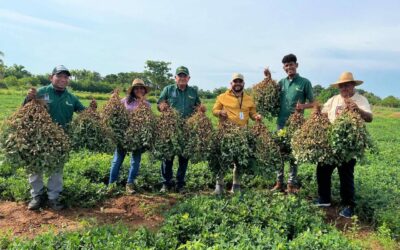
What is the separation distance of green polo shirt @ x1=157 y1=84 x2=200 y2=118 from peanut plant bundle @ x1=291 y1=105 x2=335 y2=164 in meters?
2.42

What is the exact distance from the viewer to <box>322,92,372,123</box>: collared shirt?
274 inches

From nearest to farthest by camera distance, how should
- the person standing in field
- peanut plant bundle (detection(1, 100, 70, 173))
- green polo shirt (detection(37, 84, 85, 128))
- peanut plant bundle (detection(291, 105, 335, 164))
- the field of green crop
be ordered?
the field of green crop → peanut plant bundle (detection(1, 100, 70, 173)) → peanut plant bundle (detection(291, 105, 335, 164)) → green polo shirt (detection(37, 84, 85, 128)) → the person standing in field

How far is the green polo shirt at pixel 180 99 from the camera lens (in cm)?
798

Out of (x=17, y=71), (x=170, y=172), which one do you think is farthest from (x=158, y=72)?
(x=170, y=172)

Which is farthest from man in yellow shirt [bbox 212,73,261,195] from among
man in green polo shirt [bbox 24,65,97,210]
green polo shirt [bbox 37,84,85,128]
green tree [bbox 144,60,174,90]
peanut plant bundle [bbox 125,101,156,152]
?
green tree [bbox 144,60,174,90]

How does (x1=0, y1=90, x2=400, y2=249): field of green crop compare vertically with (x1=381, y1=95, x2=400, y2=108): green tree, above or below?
below

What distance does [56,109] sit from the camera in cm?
715

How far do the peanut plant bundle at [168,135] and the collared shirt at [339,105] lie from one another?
3015 mm

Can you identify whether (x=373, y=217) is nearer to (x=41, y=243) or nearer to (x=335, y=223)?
(x=335, y=223)

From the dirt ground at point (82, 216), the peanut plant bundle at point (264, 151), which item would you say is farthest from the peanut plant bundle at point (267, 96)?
the dirt ground at point (82, 216)

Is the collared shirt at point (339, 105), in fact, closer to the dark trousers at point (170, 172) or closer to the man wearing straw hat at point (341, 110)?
the man wearing straw hat at point (341, 110)

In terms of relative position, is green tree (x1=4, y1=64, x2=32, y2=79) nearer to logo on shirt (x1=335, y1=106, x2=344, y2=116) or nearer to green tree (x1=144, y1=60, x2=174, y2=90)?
green tree (x1=144, y1=60, x2=174, y2=90)

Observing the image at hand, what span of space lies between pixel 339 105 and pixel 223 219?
3279mm

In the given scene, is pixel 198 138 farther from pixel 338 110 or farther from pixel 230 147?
pixel 338 110
